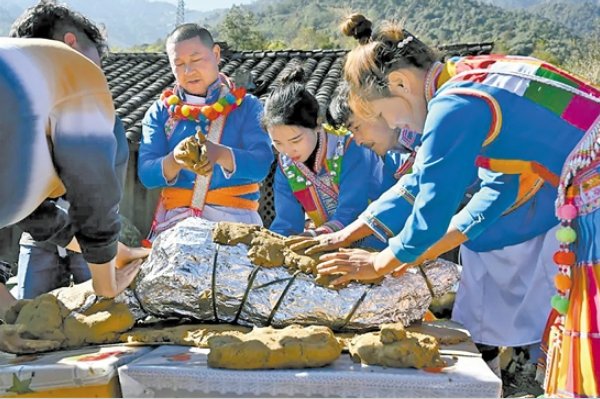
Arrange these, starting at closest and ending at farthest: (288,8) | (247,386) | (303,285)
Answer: (247,386) → (303,285) → (288,8)

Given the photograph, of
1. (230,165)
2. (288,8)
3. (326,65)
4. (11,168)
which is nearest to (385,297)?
(230,165)

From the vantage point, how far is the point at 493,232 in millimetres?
2449

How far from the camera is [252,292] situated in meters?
2.55

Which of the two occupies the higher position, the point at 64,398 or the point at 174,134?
the point at 174,134

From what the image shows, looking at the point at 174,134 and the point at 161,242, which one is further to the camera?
the point at 174,134

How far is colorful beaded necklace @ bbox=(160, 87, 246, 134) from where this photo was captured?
11.1ft

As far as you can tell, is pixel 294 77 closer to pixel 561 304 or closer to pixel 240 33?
pixel 561 304

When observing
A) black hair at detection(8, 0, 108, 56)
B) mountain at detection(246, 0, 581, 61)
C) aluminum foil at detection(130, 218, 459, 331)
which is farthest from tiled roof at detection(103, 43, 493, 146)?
mountain at detection(246, 0, 581, 61)

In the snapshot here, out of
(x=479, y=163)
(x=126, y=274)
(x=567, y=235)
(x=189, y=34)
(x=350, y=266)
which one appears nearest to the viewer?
(x=567, y=235)

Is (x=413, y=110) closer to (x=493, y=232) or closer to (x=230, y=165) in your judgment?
(x=493, y=232)

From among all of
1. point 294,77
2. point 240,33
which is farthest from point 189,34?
point 240,33

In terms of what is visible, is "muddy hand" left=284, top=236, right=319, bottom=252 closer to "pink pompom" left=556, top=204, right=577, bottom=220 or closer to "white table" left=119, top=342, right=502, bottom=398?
"white table" left=119, top=342, right=502, bottom=398

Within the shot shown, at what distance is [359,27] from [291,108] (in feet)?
2.31

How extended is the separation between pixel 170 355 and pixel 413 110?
1.02m
